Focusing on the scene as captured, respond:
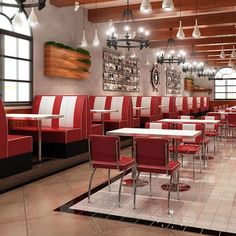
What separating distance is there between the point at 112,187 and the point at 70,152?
1.62 meters

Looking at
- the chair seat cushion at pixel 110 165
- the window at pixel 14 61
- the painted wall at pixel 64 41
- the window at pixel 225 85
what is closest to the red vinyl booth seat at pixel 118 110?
the painted wall at pixel 64 41

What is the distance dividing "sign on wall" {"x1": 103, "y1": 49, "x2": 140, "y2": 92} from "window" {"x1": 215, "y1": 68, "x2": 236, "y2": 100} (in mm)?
12325

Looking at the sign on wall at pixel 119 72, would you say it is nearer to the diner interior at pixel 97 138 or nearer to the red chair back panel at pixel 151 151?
the diner interior at pixel 97 138

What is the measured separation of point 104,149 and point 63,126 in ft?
9.67

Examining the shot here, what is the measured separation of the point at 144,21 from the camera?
1104cm

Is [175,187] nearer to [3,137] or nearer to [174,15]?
[3,137]

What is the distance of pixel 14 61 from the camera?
6797 mm

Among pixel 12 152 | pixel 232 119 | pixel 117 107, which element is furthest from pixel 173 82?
pixel 12 152

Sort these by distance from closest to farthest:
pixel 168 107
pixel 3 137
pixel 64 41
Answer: pixel 3 137, pixel 64 41, pixel 168 107

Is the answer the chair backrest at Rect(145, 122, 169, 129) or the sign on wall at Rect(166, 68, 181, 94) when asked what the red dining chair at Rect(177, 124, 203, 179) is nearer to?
the chair backrest at Rect(145, 122, 169, 129)

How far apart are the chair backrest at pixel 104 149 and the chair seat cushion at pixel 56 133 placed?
2133 mm

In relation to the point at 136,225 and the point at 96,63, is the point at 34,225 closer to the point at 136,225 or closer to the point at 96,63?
the point at 136,225

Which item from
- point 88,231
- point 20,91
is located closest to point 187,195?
point 88,231

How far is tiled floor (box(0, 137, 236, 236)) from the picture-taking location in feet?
10.9
